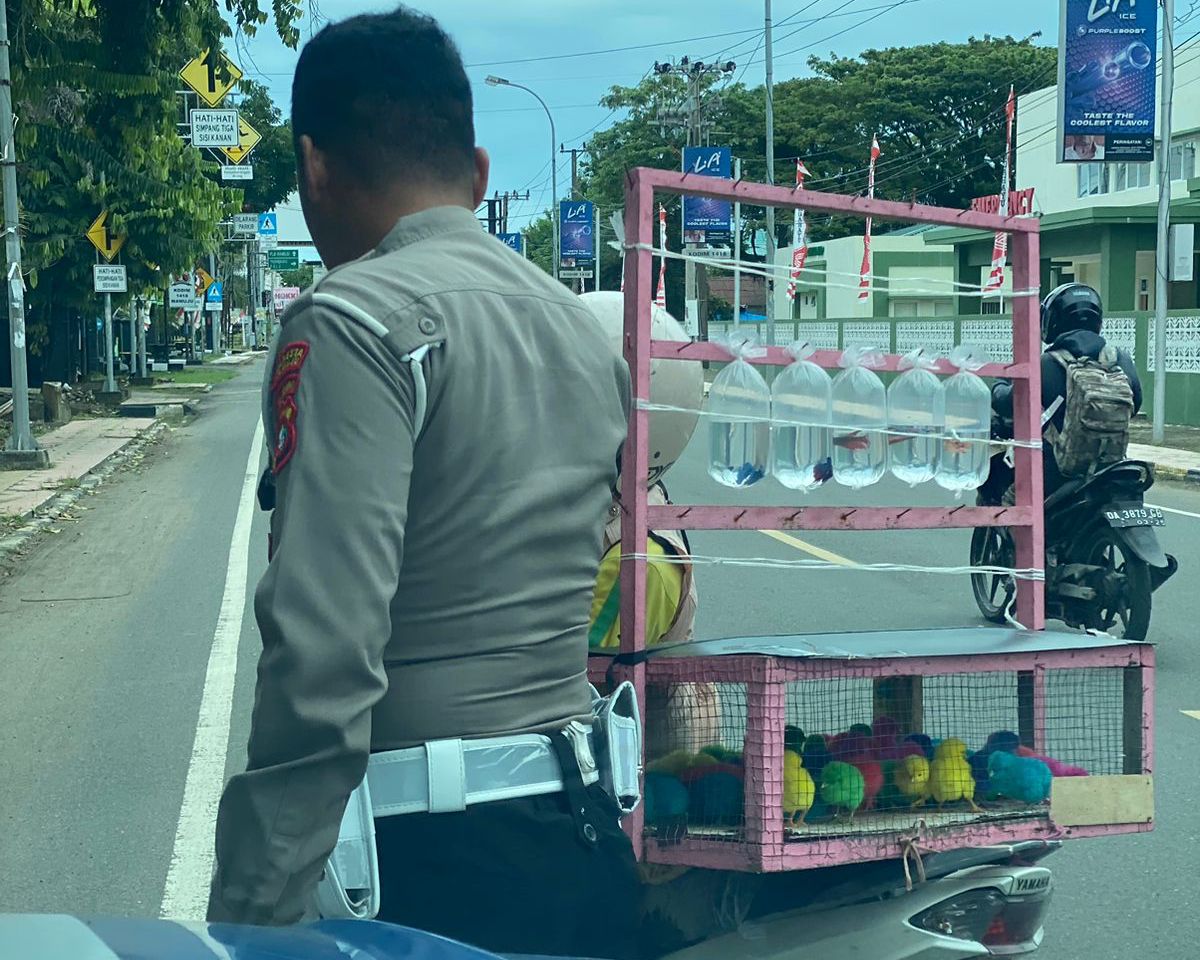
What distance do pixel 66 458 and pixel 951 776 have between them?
A: 17.6m

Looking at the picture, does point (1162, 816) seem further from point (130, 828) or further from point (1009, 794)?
point (130, 828)

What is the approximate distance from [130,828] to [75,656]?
3.00 m

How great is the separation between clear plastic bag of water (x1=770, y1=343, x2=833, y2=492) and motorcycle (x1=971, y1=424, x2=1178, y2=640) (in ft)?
14.7

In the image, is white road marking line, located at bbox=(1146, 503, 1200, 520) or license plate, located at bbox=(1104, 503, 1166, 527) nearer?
license plate, located at bbox=(1104, 503, 1166, 527)

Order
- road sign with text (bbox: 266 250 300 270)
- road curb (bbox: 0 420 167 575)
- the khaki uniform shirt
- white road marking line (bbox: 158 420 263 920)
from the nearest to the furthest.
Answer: the khaki uniform shirt
white road marking line (bbox: 158 420 263 920)
road curb (bbox: 0 420 167 575)
road sign with text (bbox: 266 250 300 270)

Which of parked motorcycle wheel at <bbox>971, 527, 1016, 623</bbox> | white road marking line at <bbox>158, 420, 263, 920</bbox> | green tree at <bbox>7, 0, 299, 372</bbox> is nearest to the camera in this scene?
white road marking line at <bbox>158, 420, 263, 920</bbox>

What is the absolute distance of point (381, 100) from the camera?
1.98 metres

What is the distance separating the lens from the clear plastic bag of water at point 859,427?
3.17m

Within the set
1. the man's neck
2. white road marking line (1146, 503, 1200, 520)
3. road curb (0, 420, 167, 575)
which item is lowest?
white road marking line (1146, 503, 1200, 520)

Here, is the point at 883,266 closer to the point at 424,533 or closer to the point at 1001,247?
the point at 1001,247

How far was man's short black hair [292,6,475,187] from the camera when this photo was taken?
1.99 metres

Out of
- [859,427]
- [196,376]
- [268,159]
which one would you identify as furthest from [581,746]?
[268,159]

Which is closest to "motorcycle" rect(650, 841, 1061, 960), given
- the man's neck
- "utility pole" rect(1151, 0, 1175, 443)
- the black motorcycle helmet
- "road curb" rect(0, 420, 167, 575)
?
the man's neck

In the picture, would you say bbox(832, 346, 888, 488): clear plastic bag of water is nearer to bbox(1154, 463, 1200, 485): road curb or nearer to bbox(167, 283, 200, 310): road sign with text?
bbox(1154, 463, 1200, 485): road curb
